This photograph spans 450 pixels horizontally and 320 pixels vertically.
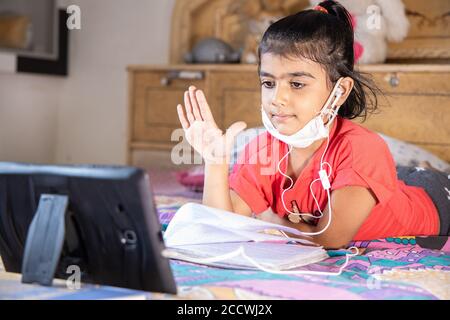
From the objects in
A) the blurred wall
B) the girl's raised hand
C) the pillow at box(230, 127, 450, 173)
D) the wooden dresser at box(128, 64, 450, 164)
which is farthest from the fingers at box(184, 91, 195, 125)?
the blurred wall

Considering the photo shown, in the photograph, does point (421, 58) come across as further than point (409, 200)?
Yes

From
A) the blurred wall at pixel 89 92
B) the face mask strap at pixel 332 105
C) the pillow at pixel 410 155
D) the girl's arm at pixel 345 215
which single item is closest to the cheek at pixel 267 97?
the face mask strap at pixel 332 105

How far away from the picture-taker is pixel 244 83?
116 inches

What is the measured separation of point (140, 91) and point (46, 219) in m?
2.35

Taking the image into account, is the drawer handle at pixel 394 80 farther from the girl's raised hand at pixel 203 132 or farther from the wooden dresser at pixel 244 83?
the girl's raised hand at pixel 203 132

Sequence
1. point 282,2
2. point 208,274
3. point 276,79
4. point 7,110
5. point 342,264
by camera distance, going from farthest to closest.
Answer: point 7,110
point 282,2
point 276,79
point 342,264
point 208,274

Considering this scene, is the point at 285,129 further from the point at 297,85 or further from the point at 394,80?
the point at 394,80

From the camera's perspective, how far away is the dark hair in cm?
139

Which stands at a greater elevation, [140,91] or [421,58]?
[421,58]

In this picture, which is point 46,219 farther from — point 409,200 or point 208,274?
point 409,200

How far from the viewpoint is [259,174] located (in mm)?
1524

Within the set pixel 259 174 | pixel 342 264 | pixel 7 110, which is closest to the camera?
pixel 342 264

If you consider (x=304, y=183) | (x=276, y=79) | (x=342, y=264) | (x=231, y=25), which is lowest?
(x=342, y=264)

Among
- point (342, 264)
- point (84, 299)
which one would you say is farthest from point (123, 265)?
point (342, 264)
